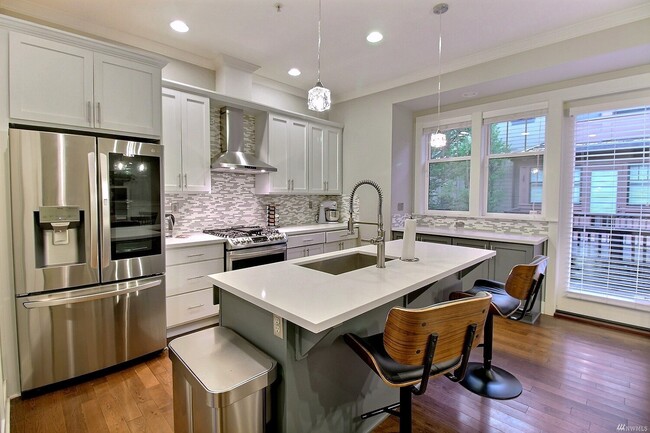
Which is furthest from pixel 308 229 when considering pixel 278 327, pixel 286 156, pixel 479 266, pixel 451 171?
pixel 278 327

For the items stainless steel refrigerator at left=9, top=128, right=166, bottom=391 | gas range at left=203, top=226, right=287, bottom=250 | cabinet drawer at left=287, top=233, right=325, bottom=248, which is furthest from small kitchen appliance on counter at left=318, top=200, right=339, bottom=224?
stainless steel refrigerator at left=9, top=128, right=166, bottom=391

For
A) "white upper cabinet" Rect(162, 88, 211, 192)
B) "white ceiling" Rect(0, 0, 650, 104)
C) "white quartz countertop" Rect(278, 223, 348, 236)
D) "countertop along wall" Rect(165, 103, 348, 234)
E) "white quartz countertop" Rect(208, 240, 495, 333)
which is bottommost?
"white quartz countertop" Rect(208, 240, 495, 333)

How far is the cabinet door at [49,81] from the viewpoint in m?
2.10

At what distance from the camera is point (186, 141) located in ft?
10.9

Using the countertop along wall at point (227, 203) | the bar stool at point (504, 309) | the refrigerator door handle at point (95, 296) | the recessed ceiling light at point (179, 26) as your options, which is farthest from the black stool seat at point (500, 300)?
the recessed ceiling light at point (179, 26)

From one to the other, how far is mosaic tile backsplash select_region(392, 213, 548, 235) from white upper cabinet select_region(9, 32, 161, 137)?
129 inches

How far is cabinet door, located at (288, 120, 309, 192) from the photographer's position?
4.37 metres

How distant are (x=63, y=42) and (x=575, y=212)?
5033mm

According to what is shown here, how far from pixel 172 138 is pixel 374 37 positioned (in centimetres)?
224

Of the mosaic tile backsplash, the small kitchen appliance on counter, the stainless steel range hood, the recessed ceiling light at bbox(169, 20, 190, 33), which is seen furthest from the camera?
the small kitchen appliance on counter

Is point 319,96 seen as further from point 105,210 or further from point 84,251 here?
point 84,251

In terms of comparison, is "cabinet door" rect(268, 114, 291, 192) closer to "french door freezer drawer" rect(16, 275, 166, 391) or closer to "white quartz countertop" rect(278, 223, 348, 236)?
"white quartz countertop" rect(278, 223, 348, 236)

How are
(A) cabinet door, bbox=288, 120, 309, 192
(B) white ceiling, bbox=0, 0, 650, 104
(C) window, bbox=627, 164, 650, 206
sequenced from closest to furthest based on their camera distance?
(B) white ceiling, bbox=0, 0, 650, 104
(C) window, bbox=627, 164, 650, 206
(A) cabinet door, bbox=288, 120, 309, 192

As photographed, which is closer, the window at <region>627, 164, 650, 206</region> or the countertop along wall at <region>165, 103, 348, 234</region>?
the window at <region>627, 164, 650, 206</region>
